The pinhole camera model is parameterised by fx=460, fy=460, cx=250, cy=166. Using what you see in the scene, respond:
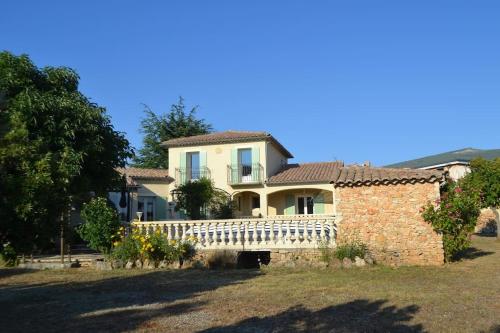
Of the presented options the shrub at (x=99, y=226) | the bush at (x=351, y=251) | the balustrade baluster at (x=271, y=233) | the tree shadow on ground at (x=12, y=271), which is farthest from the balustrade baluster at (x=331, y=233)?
the tree shadow on ground at (x=12, y=271)

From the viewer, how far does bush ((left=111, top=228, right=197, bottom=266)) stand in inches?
555

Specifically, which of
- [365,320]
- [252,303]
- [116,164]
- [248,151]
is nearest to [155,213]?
[248,151]

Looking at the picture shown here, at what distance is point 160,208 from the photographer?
30.5 metres

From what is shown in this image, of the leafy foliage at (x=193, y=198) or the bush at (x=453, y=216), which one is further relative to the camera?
the leafy foliage at (x=193, y=198)

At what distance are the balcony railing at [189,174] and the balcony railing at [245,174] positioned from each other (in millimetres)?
1497

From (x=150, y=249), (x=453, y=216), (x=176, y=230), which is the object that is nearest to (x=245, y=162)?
(x=176, y=230)

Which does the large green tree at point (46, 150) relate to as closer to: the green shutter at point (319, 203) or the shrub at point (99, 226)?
the shrub at point (99, 226)

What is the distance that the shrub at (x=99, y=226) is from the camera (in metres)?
14.6

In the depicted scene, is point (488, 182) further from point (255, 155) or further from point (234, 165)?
point (234, 165)

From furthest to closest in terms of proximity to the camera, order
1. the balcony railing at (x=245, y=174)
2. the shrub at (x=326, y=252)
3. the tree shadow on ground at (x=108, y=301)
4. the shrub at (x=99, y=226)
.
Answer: the balcony railing at (x=245, y=174), the shrub at (x=99, y=226), the shrub at (x=326, y=252), the tree shadow on ground at (x=108, y=301)

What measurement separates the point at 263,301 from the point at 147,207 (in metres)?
23.4

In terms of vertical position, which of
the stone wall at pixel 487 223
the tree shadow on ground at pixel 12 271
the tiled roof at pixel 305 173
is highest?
the tiled roof at pixel 305 173

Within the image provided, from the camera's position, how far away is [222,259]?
46.5 feet

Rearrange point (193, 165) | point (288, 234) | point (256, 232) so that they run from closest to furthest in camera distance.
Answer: point (288, 234) → point (256, 232) → point (193, 165)
